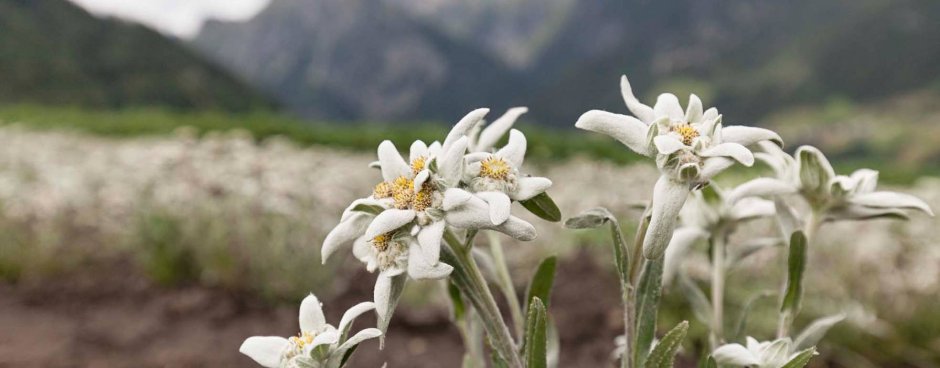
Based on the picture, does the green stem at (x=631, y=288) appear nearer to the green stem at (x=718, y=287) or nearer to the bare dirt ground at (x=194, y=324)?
the green stem at (x=718, y=287)

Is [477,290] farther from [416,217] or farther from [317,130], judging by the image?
[317,130]

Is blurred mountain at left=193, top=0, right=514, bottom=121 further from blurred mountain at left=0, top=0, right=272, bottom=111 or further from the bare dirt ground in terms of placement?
the bare dirt ground

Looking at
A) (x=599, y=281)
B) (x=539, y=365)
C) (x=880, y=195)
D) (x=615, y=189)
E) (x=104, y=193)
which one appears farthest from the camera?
(x=615, y=189)

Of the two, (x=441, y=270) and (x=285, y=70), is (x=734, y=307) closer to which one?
(x=441, y=270)


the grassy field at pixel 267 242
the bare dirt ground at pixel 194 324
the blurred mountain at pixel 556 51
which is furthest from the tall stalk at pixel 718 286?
the blurred mountain at pixel 556 51

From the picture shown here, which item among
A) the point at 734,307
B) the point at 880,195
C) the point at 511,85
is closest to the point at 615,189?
the point at 734,307

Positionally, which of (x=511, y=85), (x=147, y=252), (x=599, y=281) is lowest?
(x=599, y=281)
